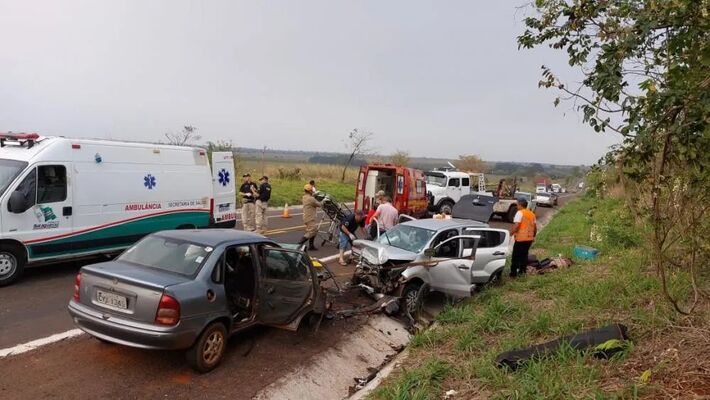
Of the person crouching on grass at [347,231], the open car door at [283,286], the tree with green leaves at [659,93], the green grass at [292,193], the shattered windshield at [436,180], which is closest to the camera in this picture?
the tree with green leaves at [659,93]

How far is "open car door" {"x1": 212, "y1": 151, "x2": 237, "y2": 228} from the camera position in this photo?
12328mm

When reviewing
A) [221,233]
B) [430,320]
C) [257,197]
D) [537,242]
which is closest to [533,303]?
[430,320]

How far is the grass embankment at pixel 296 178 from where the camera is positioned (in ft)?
85.5

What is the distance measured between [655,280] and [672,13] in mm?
5172

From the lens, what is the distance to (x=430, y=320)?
27.0 ft

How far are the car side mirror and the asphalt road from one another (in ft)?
4.67

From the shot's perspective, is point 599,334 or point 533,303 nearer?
point 599,334

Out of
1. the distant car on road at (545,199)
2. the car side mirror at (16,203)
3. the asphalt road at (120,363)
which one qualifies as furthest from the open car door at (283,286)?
the distant car on road at (545,199)

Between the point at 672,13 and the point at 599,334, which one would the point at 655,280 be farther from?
the point at 672,13

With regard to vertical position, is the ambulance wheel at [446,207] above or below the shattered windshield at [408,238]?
below

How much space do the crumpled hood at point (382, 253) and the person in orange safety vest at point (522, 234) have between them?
10.0 ft

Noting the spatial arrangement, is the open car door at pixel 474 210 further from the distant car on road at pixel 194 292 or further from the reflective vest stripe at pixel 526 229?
the distant car on road at pixel 194 292

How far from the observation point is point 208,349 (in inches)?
210

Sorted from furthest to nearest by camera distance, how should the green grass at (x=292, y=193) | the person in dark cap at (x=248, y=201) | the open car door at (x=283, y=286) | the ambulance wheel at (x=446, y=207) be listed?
the green grass at (x=292, y=193) → the ambulance wheel at (x=446, y=207) → the person in dark cap at (x=248, y=201) → the open car door at (x=283, y=286)
